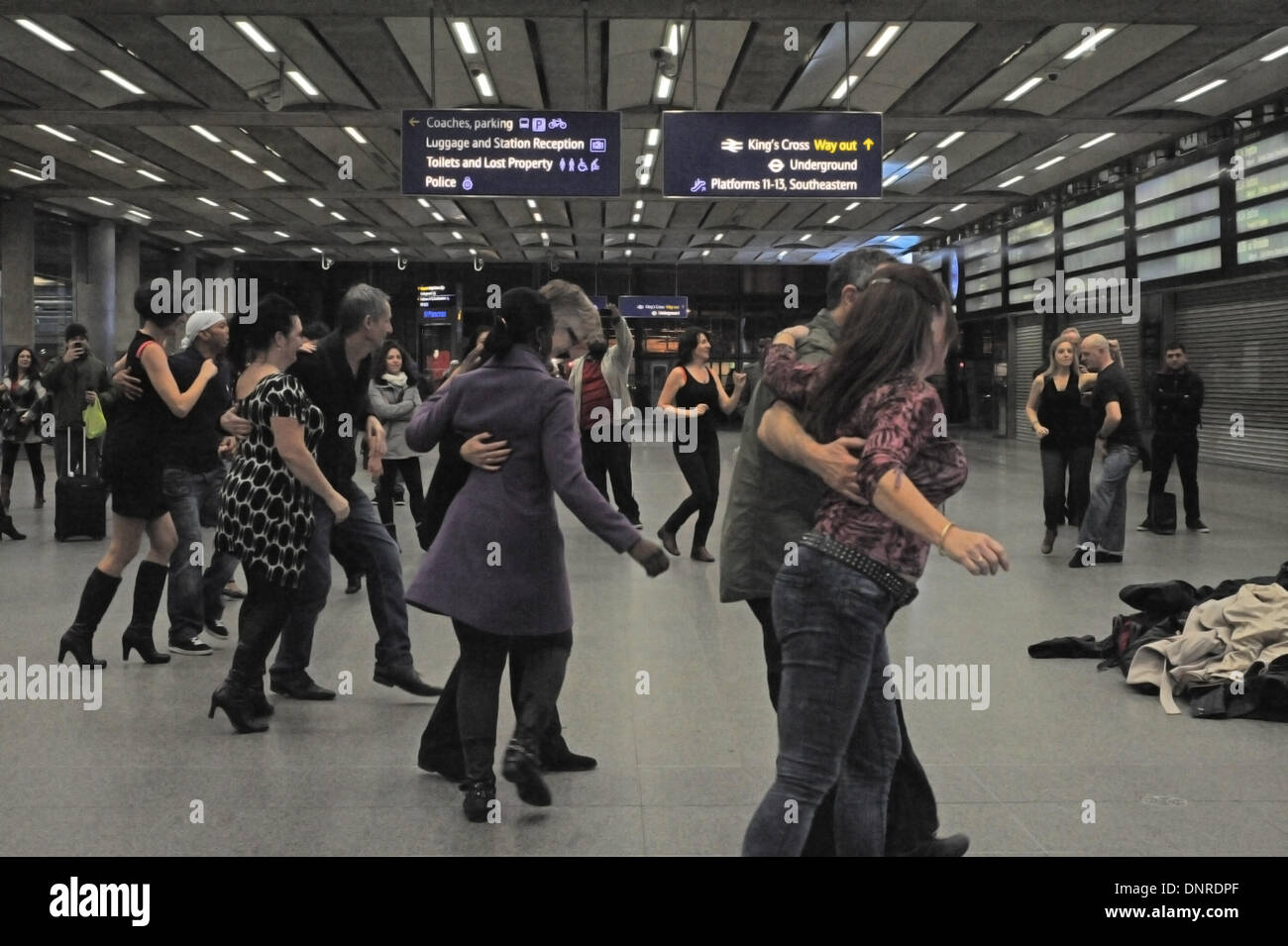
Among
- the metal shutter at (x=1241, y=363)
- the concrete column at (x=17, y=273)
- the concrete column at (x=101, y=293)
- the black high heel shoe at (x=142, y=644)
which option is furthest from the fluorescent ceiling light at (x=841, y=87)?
the concrete column at (x=101, y=293)

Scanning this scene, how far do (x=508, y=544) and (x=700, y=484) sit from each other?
588cm

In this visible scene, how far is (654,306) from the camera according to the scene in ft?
119

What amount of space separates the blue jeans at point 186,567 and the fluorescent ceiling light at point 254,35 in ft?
28.5

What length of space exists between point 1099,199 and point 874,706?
2180 centimetres

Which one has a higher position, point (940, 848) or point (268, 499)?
point (268, 499)

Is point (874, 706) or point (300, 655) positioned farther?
point (300, 655)

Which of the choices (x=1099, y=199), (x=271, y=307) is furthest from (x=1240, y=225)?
(x=271, y=307)

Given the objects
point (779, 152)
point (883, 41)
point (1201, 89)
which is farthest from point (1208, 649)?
point (1201, 89)

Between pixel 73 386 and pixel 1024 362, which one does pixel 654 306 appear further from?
pixel 73 386

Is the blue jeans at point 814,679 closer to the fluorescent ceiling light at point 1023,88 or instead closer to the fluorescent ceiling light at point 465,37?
the fluorescent ceiling light at point 465,37

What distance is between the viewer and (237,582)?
8492mm
